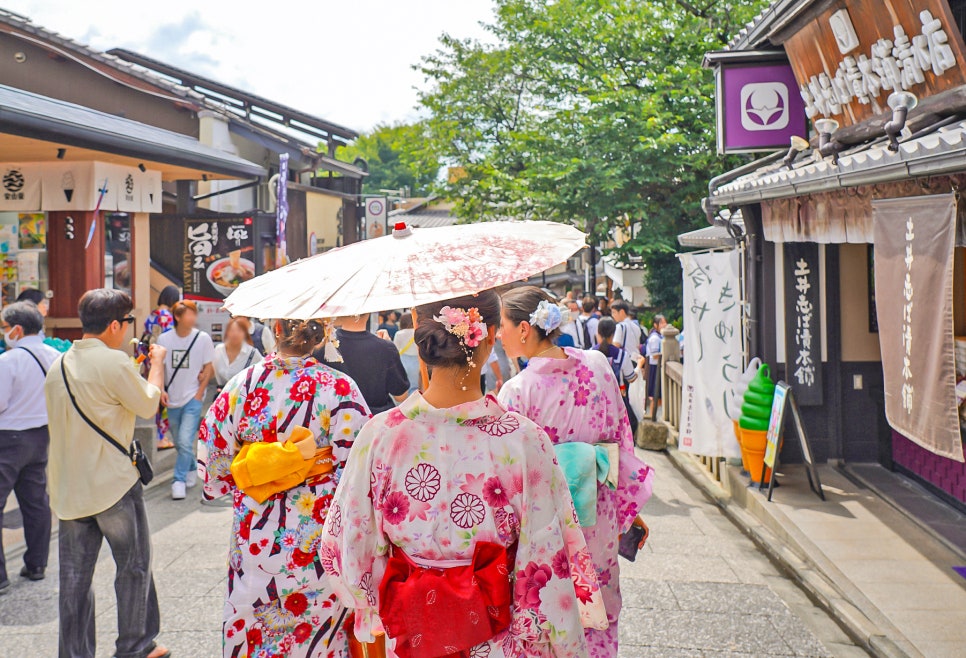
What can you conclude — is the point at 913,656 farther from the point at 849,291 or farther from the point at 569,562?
the point at 849,291

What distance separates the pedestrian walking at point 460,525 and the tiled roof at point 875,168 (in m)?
3.06

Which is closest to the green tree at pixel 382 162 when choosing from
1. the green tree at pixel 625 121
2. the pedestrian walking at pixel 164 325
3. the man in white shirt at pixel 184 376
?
the green tree at pixel 625 121

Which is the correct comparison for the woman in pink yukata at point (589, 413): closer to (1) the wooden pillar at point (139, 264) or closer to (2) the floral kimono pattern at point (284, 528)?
(2) the floral kimono pattern at point (284, 528)

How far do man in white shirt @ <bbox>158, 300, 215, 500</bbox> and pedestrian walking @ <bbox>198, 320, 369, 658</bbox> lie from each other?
18.2 ft

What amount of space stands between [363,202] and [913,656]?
22.3 metres

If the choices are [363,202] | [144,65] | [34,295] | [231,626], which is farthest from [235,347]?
[144,65]

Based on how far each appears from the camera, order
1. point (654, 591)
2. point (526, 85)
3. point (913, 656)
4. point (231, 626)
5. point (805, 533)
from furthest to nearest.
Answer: point (526, 85), point (805, 533), point (654, 591), point (913, 656), point (231, 626)

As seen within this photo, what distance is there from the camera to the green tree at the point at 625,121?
18.8m

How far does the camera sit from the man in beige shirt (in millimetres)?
4684

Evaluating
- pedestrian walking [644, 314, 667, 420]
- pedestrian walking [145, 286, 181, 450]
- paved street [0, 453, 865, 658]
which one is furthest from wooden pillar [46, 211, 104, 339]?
pedestrian walking [644, 314, 667, 420]

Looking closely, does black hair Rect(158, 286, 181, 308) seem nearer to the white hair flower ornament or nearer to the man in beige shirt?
the man in beige shirt

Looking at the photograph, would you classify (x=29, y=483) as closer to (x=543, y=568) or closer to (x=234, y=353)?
(x=234, y=353)

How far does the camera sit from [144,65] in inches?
981

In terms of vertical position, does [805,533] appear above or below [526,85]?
below
